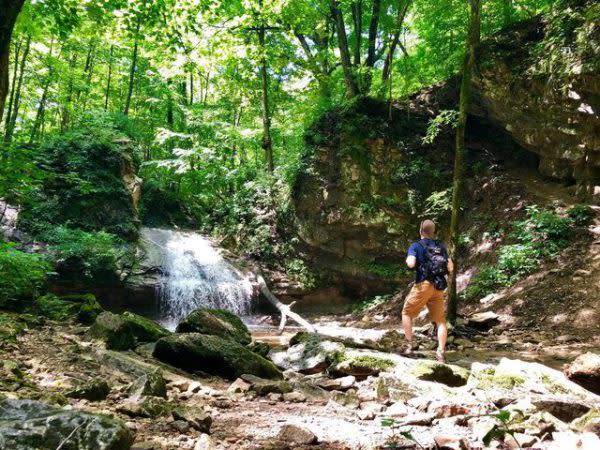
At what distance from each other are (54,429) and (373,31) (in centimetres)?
1889

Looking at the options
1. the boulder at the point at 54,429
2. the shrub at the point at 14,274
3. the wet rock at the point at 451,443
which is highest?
the shrub at the point at 14,274

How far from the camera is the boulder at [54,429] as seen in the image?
1.85m

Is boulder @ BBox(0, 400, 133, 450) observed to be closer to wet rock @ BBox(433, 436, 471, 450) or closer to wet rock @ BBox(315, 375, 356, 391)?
wet rock @ BBox(433, 436, 471, 450)

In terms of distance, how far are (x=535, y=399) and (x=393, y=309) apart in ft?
28.6

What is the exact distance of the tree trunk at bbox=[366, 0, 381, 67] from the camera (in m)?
17.0

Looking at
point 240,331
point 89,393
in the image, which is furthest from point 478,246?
point 89,393

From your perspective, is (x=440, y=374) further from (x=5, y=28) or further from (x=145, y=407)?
(x=5, y=28)

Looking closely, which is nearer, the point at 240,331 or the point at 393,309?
the point at 240,331

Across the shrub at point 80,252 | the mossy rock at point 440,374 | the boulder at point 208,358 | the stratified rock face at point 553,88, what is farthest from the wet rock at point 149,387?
the stratified rock face at point 553,88

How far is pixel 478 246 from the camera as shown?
1163 cm

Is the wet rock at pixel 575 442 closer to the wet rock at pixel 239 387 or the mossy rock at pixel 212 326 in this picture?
the wet rock at pixel 239 387

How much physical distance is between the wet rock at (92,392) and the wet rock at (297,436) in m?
1.50

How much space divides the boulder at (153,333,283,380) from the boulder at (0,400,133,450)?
9.35 feet

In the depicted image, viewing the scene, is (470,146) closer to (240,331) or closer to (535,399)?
(240,331)
